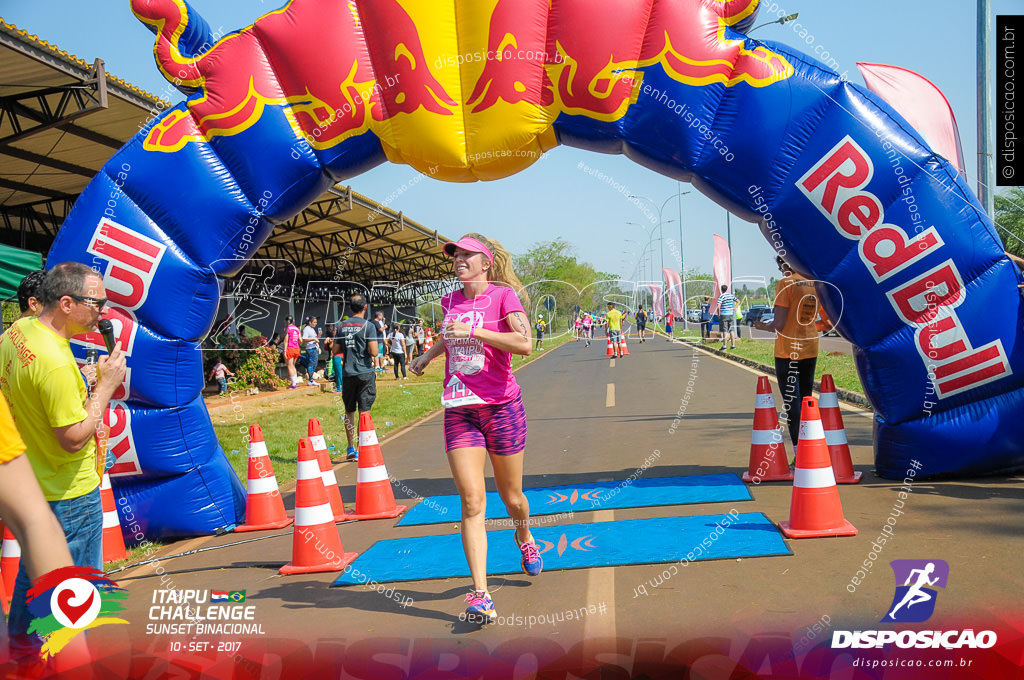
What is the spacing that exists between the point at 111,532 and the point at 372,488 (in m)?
2.09

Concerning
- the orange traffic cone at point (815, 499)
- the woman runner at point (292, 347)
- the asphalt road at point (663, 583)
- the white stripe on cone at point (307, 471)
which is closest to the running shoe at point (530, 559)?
the asphalt road at point (663, 583)

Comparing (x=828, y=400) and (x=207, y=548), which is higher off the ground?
(x=828, y=400)

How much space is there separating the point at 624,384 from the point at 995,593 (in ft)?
44.9

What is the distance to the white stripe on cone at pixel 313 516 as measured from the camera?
5.39 meters

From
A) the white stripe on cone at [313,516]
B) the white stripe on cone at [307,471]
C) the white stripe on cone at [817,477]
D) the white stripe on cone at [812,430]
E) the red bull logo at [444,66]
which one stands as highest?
the red bull logo at [444,66]

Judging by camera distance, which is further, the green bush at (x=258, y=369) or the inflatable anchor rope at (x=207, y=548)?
the green bush at (x=258, y=369)

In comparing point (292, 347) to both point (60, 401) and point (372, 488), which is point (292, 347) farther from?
point (60, 401)

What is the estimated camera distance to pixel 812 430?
535cm

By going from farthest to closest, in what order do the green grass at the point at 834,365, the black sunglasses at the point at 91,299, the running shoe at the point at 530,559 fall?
1. the green grass at the point at 834,365
2. the running shoe at the point at 530,559
3. the black sunglasses at the point at 91,299

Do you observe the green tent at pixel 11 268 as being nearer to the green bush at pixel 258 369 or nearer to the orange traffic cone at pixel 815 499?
the orange traffic cone at pixel 815 499

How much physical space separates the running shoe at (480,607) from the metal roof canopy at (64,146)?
5.69 meters

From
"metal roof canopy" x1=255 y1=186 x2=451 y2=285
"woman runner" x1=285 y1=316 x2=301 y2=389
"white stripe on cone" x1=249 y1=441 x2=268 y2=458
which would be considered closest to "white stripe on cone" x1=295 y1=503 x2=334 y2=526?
"white stripe on cone" x1=249 y1=441 x2=268 y2=458

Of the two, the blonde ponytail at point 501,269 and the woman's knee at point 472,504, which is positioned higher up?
the blonde ponytail at point 501,269
